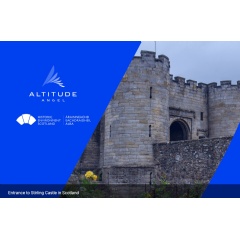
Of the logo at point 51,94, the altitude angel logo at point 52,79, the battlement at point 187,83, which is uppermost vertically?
the battlement at point 187,83

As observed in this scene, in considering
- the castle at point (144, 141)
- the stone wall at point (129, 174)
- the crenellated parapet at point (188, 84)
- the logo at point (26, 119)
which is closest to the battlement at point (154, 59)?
the castle at point (144, 141)

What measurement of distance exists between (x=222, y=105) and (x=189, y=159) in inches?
304

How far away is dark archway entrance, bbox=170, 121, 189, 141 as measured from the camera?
75.2 feet

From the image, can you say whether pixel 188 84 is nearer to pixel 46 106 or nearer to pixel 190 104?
pixel 190 104

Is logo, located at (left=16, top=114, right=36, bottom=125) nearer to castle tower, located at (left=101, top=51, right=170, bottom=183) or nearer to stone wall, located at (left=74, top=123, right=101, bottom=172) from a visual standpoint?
castle tower, located at (left=101, top=51, right=170, bottom=183)

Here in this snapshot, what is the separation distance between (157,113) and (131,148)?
6.13ft

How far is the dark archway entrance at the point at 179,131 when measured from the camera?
22936 mm

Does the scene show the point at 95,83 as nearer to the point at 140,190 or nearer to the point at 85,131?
the point at 85,131

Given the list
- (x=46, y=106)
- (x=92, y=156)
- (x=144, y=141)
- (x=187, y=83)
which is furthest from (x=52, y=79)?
(x=187, y=83)

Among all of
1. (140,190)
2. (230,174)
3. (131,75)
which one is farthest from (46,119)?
(131,75)

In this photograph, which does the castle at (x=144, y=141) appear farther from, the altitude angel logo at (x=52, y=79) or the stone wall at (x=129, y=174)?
the altitude angel logo at (x=52, y=79)

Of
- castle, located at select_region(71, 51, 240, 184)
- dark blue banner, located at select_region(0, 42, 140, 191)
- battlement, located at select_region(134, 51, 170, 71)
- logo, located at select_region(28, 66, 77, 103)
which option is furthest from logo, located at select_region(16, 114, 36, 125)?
battlement, located at select_region(134, 51, 170, 71)

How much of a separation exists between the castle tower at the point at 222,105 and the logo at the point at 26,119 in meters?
13.4

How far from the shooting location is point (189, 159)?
16984mm
